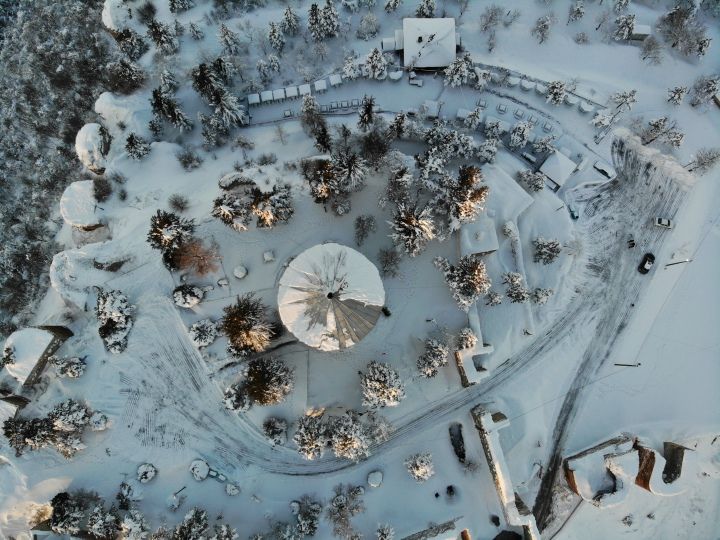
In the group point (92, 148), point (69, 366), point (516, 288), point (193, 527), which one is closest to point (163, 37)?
point (92, 148)

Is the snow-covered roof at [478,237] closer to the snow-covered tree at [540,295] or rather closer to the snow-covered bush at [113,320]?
the snow-covered tree at [540,295]

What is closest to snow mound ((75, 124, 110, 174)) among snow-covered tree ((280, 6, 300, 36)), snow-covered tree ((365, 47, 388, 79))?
snow-covered tree ((280, 6, 300, 36))

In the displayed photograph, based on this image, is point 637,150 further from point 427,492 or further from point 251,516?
point 251,516

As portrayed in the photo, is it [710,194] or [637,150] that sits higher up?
[637,150]

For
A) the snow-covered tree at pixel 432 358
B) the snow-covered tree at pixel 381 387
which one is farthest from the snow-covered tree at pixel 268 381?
the snow-covered tree at pixel 432 358

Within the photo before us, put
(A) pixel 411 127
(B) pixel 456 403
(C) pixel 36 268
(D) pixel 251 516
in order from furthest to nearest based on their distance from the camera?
(C) pixel 36 268
(A) pixel 411 127
(B) pixel 456 403
(D) pixel 251 516

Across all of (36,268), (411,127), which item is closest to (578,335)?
(411,127)
